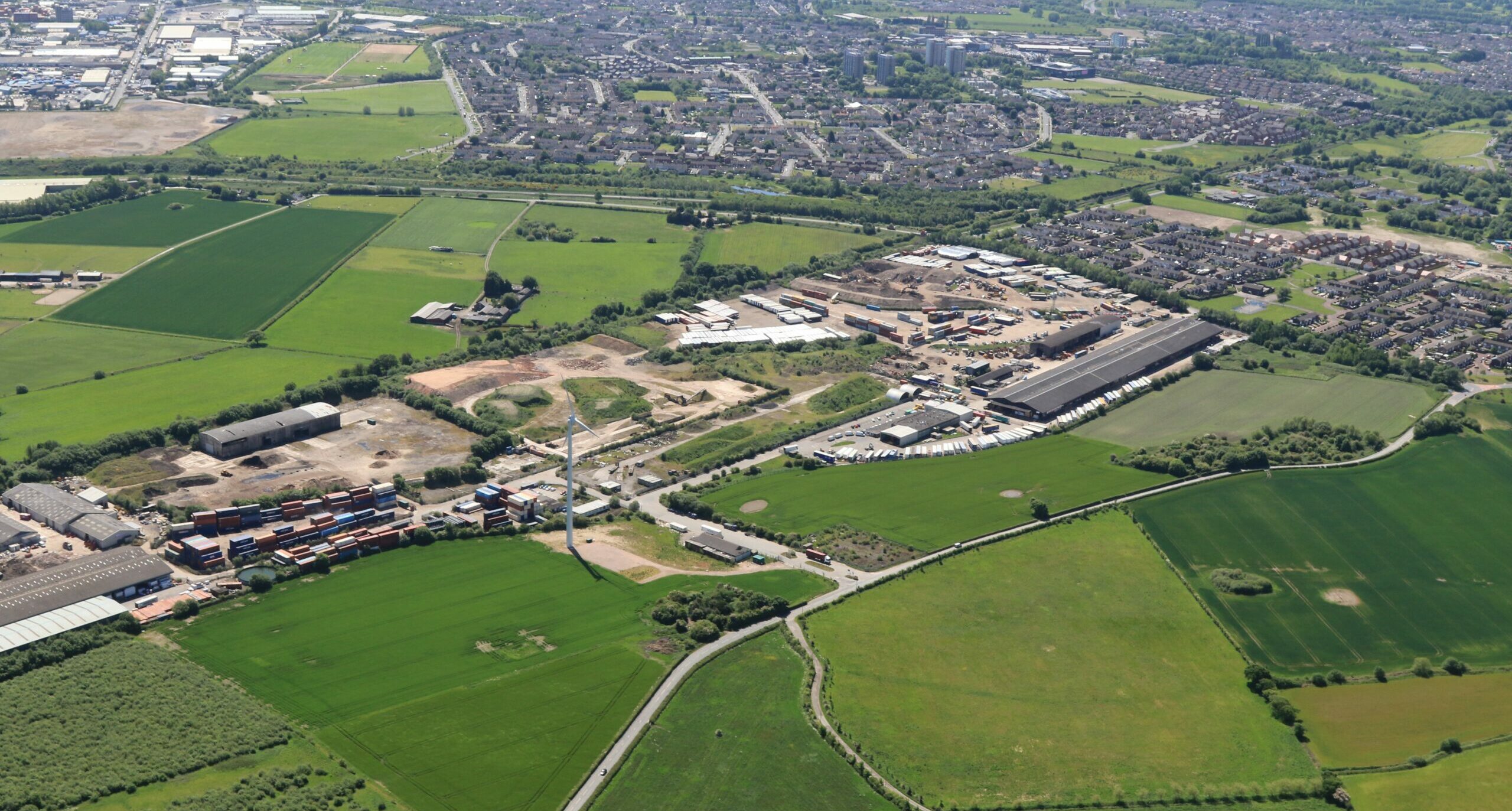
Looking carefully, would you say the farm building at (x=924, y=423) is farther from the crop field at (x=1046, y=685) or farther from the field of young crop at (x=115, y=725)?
the field of young crop at (x=115, y=725)

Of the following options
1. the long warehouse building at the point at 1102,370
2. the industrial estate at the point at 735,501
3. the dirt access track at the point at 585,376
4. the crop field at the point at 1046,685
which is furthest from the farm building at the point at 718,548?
the long warehouse building at the point at 1102,370

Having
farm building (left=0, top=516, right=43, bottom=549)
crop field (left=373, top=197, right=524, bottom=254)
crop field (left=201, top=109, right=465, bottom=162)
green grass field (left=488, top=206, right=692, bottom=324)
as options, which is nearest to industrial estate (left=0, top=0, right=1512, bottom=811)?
farm building (left=0, top=516, right=43, bottom=549)

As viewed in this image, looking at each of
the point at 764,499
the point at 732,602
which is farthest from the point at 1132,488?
the point at 732,602

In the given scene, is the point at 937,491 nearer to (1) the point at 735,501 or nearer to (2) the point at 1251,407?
(1) the point at 735,501

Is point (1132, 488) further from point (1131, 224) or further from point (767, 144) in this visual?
point (767, 144)

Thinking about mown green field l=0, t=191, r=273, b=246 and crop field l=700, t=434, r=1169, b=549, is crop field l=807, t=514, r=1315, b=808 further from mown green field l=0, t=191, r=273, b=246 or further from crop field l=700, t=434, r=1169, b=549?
mown green field l=0, t=191, r=273, b=246

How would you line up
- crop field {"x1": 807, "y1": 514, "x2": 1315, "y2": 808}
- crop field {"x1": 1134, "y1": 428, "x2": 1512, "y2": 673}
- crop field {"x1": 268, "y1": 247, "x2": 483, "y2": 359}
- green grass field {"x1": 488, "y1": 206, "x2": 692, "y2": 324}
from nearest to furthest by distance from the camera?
crop field {"x1": 807, "y1": 514, "x2": 1315, "y2": 808}
crop field {"x1": 1134, "y1": 428, "x2": 1512, "y2": 673}
crop field {"x1": 268, "y1": 247, "x2": 483, "y2": 359}
green grass field {"x1": 488, "y1": 206, "x2": 692, "y2": 324}
